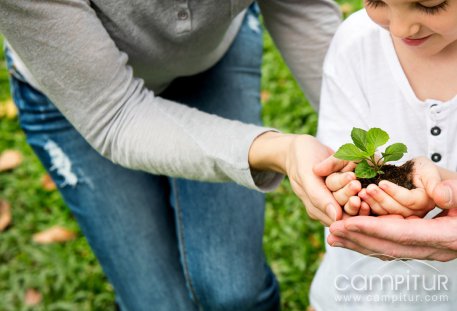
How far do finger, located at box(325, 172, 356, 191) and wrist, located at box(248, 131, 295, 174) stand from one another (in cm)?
21

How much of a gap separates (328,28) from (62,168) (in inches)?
43.8

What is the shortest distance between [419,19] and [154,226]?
133 centimetres

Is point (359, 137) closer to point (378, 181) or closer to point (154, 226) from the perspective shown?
point (378, 181)

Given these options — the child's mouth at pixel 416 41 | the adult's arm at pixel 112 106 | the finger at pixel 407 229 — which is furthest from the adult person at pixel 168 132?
the child's mouth at pixel 416 41

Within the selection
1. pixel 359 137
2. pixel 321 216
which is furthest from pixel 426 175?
pixel 321 216

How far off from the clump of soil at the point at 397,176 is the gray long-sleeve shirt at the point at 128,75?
1.22 ft

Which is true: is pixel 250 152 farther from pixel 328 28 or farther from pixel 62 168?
pixel 62 168

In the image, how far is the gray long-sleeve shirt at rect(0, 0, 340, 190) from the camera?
6.38 ft

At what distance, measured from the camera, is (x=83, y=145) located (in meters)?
2.49

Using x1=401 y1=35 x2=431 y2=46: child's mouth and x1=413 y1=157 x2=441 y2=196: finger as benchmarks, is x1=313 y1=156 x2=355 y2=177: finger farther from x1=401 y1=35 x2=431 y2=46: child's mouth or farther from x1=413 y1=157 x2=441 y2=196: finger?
x1=401 y1=35 x2=431 y2=46: child's mouth

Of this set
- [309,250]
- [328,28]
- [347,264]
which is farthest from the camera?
[309,250]

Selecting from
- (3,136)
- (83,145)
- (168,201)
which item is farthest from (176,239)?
(3,136)

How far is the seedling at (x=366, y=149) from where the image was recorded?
5.35 ft

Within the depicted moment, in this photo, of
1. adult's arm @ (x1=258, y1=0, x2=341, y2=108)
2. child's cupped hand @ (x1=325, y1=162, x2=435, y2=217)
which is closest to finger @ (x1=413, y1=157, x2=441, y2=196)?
child's cupped hand @ (x1=325, y1=162, x2=435, y2=217)
